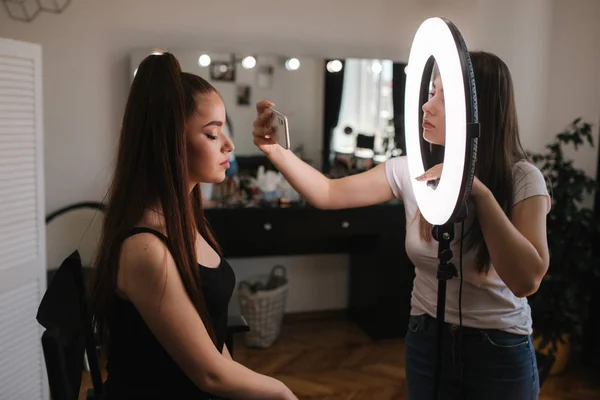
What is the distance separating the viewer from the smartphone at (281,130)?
1.19 meters

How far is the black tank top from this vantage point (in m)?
1.10

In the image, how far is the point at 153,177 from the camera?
1129mm

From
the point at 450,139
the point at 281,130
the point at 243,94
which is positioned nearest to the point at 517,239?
the point at 450,139

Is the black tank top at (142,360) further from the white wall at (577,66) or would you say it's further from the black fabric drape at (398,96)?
the white wall at (577,66)

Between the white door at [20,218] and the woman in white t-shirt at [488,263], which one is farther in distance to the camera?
the white door at [20,218]

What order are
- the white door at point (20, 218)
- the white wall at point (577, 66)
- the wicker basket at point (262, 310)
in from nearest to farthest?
the white door at point (20, 218), the wicker basket at point (262, 310), the white wall at point (577, 66)

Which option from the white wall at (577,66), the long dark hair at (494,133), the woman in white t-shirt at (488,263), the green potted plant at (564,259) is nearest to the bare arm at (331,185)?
the woman in white t-shirt at (488,263)

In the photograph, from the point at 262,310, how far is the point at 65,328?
238 centimetres

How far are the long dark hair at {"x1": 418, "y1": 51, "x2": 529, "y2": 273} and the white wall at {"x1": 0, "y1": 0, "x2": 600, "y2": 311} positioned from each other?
246 cm

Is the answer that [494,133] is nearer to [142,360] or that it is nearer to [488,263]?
[488,263]

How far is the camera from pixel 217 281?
1182mm

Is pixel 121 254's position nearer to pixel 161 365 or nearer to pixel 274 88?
pixel 161 365

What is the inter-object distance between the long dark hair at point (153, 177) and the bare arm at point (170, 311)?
26mm

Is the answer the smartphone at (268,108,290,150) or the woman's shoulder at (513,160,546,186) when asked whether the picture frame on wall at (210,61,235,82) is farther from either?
the woman's shoulder at (513,160,546,186)
